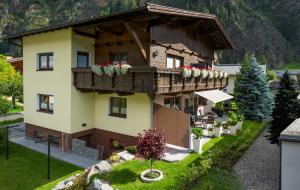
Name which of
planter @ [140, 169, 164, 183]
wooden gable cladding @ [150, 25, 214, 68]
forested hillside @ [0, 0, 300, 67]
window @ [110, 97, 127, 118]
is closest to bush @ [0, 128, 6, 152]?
window @ [110, 97, 127, 118]

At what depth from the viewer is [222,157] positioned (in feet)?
47.1

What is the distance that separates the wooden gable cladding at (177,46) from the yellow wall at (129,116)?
257 centimetres

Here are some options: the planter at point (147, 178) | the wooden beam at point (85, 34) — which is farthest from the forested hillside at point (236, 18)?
the planter at point (147, 178)

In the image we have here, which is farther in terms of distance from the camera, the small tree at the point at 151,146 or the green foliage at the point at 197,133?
the green foliage at the point at 197,133

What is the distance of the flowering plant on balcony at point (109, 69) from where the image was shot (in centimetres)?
1510

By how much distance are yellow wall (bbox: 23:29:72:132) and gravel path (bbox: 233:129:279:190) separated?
11.8m

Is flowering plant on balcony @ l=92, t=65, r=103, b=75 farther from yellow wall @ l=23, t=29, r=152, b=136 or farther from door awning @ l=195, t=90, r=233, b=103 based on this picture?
door awning @ l=195, t=90, r=233, b=103

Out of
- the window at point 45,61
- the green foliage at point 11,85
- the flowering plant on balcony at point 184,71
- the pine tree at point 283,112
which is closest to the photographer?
the pine tree at point 283,112

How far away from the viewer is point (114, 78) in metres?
15.4

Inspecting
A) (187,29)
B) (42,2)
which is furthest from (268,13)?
(187,29)

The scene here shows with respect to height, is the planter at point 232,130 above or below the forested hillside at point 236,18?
below

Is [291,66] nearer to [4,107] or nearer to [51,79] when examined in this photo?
[4,107]

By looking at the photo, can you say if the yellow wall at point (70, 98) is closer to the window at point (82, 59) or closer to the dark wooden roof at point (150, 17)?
the window at point (82, 59)

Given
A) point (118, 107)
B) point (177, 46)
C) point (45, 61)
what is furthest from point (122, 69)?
point (45, 61)
